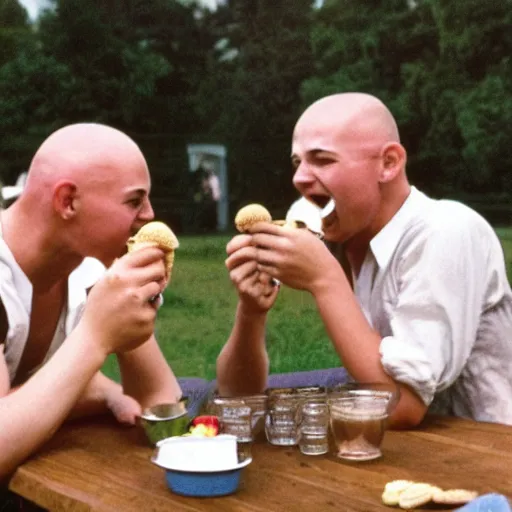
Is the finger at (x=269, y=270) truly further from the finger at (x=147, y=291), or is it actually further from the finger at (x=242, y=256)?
the finger at (x=147, y=291)

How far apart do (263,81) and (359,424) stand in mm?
9759

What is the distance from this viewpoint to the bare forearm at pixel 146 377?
1936 mm

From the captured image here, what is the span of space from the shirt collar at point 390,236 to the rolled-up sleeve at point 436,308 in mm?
75

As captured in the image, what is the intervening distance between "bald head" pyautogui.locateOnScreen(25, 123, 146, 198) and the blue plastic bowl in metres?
0.72

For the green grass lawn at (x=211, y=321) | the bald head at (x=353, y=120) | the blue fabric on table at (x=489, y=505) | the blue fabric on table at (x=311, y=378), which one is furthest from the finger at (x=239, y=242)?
the green grass lawn at (x=211, y=321)

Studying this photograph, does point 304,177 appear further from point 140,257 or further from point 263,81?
point 263,81

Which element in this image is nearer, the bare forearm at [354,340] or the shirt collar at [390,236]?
the bare forearm at [354,340]

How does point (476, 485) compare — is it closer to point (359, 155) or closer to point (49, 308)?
point (359, 155)

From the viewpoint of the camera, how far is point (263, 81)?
35.5 ft

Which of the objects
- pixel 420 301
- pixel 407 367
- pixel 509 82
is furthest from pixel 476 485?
pixel 509 82

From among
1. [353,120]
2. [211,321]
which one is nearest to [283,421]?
[353,120]

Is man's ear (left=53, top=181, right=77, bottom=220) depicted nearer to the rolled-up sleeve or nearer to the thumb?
the thumb

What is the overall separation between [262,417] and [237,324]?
0.40m

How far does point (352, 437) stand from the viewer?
143 cm
